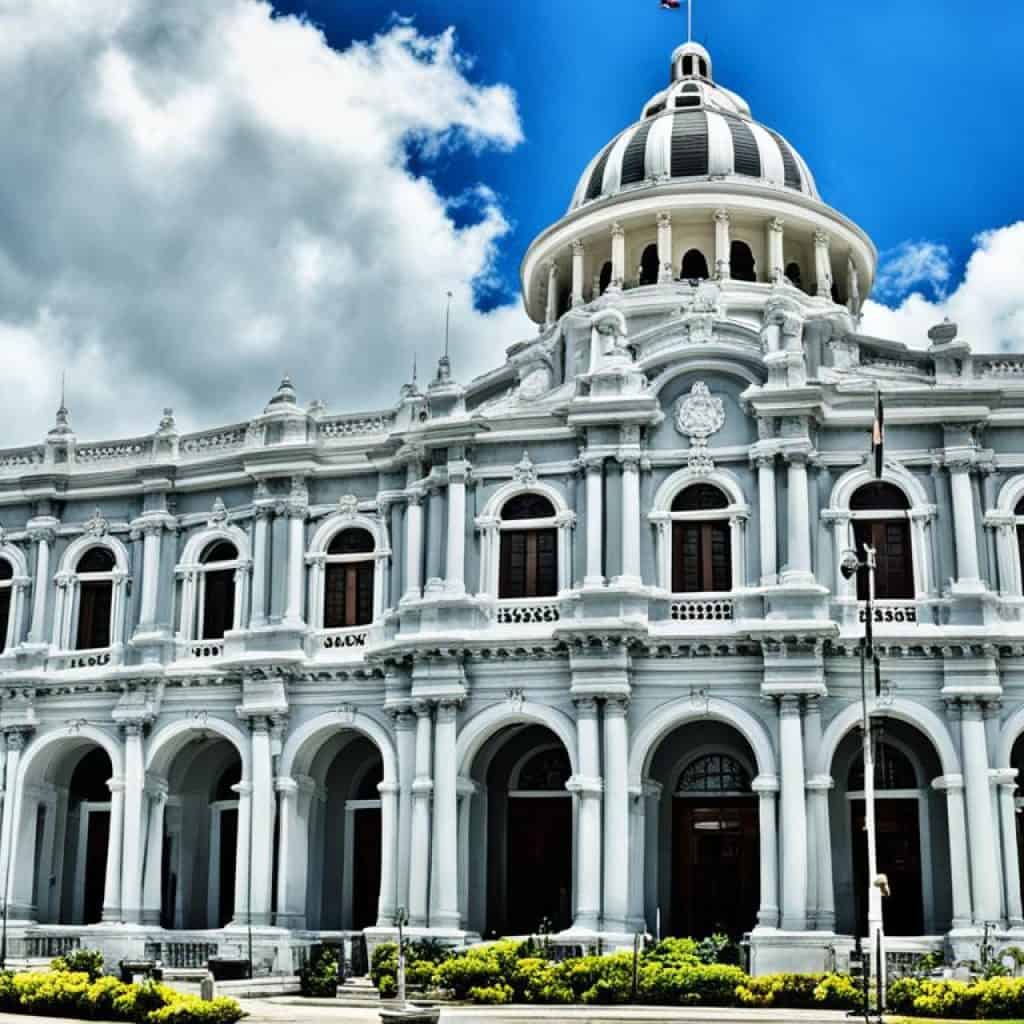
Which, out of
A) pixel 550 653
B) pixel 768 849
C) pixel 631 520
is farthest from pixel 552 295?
pixel 768 849

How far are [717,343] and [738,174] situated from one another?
10.0 metres

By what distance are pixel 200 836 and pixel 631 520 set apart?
14.9 meters

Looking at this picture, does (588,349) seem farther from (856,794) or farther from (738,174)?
(856,794)

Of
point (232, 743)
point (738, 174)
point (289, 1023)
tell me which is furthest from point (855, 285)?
point (289, 1023)

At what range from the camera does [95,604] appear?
4609 cm

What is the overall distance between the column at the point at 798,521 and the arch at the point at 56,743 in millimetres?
18016

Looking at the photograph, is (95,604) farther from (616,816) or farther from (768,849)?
(768,849)

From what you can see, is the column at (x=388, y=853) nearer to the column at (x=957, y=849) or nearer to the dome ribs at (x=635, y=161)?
the column at (x=957, y=849)

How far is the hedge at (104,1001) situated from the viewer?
28.9m

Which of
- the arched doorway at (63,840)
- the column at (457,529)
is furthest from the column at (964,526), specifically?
the arched doorway at (63,840)

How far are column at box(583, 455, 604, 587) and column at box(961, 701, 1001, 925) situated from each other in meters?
8.81

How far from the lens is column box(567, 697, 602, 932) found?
37.4m

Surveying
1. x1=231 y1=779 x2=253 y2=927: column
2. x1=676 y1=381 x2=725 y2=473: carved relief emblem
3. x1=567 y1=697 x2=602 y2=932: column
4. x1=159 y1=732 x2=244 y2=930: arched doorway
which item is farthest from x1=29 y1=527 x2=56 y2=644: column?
x1=676 y1=381 x2=725 y2=473: carved relief emblem

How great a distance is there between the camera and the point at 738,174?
4872 centimetres
